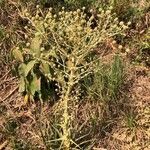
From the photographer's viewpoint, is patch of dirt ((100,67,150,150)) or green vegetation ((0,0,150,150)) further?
patch of dirt ((100,67,150,150))

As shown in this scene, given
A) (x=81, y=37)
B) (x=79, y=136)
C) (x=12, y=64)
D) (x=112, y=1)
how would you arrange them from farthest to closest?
(x=112, y=1) → (x=12, y=64) → (x=79, y=136) → (x=81, y=37)

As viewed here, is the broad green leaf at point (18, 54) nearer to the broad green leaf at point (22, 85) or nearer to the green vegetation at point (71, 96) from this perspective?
the green vegetation at point (71, 96)

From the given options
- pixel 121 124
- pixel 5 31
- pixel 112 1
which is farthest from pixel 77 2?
pixel 121 124

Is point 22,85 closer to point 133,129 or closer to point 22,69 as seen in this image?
point 22,69

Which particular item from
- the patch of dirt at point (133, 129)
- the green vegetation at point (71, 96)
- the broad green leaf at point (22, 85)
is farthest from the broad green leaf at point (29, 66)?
the patch of dirt at point (133, 129)

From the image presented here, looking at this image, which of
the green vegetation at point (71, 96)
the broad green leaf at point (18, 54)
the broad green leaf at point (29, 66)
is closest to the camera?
the green vegetation at point (71, 96)

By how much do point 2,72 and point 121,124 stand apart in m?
1.06

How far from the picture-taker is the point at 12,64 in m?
3.73

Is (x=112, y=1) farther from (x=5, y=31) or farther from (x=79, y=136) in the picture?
(x=79, y=136)

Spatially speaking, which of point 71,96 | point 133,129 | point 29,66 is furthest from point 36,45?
point 133,129

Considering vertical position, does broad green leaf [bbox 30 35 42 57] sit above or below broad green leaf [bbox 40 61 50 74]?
above

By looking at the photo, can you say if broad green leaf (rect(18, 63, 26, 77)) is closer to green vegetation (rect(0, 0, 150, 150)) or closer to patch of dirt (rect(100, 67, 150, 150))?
green vegetation (rect(0, 0, 150, 150))

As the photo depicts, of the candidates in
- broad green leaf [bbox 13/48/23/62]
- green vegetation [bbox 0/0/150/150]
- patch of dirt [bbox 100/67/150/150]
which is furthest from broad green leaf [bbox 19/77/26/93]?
patch of dirt [bbox 100/67/150/150]

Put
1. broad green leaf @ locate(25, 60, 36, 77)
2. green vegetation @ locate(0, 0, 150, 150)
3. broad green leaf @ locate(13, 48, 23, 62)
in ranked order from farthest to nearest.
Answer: broad green leaf @ locate(13, 48, 23, 62) < broad green leaf @ locate(25, 60, 36, 77) < green vegetation @ locate(0, 0, 150, 150)
